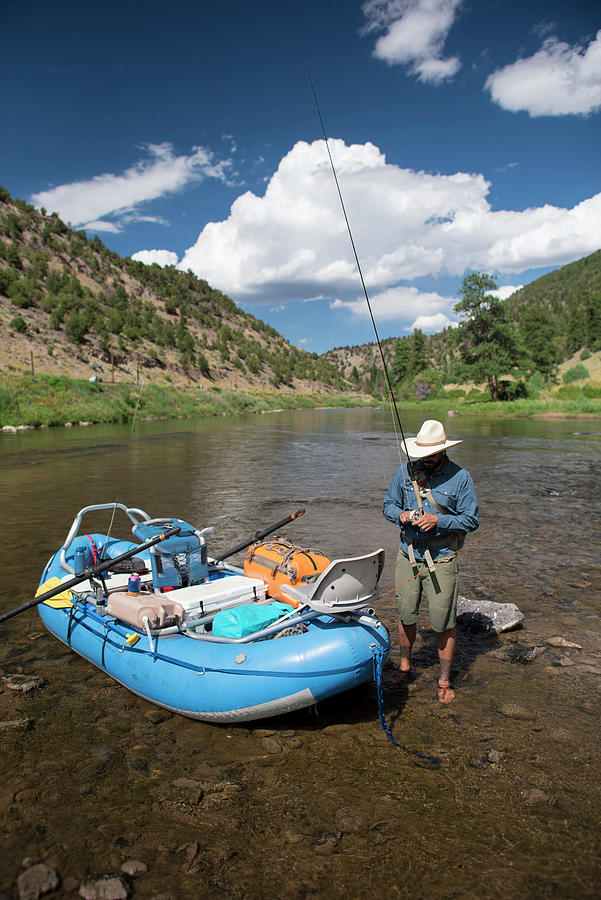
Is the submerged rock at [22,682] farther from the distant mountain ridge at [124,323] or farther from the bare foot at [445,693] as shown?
the distant mountain ridge at [124,323]

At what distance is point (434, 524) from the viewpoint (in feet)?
14.4

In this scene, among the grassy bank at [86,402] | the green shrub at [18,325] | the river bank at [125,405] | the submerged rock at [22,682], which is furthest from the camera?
the green shrub at [18,325]

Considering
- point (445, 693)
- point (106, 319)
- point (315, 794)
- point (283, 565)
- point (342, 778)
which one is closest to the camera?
point (315, 794)

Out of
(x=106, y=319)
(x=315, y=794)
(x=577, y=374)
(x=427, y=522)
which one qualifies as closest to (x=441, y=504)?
(x=427, y=522)

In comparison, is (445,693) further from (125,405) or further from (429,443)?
(125,405)

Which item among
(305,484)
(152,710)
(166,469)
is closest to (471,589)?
(152,710)

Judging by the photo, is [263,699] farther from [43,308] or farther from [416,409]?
[43,308]

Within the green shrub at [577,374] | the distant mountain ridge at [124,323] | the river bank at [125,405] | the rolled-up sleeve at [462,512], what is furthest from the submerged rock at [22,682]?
the green shrub at [577,374]

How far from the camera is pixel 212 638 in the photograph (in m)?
4.64

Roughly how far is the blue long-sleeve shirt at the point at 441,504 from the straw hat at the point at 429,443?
18 centimetres

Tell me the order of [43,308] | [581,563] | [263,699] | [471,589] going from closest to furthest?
[263,699] → [471,589] → [581,563] → [43,308]

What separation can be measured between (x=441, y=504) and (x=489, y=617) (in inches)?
96.8

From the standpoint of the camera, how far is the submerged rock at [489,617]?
6.16 metres

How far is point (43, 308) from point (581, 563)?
2606 inches
